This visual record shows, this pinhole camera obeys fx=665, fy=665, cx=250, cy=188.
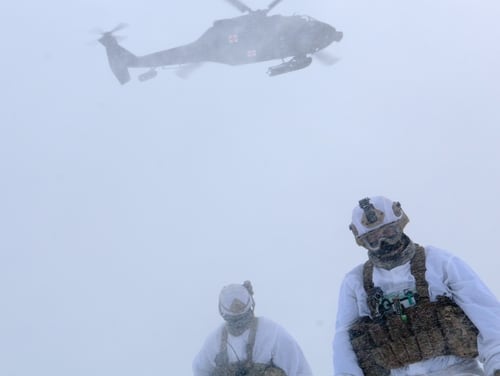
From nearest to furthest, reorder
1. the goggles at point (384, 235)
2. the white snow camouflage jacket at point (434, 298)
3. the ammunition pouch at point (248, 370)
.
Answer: the white snow camouflage jacket at point (434, 298) < the goggles at point (384, 235) < the ammunition pouch at point (248, 370)

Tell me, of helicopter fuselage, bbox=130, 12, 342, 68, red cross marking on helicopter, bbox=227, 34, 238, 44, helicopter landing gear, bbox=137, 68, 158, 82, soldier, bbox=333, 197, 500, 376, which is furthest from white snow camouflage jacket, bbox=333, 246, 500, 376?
helicopter landing gear, bbox=137, 68, 158, 82

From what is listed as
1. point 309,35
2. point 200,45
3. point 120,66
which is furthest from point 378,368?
point 120,66

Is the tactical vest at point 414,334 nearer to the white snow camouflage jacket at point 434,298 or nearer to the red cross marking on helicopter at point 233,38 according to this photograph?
the white snow camouflage jacket at point 434,298

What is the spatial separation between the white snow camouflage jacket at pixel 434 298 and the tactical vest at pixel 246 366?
2646mm

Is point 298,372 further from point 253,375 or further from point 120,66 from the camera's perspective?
point 120,66

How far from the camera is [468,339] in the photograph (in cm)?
511

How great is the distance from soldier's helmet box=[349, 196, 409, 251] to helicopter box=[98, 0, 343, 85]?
79.3 ft

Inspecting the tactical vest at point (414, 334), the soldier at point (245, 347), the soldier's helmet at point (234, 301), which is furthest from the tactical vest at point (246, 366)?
the tactical vest at point (414, 334)

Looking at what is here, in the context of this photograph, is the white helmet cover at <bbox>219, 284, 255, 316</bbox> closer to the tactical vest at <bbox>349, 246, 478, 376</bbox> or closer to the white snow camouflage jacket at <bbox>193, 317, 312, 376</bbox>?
the white snow camouflage jacket at <bbox>193, 317, 312, 376</bbox>

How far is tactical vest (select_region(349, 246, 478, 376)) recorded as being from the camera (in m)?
5.12

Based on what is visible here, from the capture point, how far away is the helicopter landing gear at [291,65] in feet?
96.2

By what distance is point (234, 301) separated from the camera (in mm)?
8258

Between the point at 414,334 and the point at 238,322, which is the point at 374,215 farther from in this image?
the point at 238,322

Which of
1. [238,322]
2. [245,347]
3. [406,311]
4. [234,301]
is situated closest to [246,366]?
[245,347]
